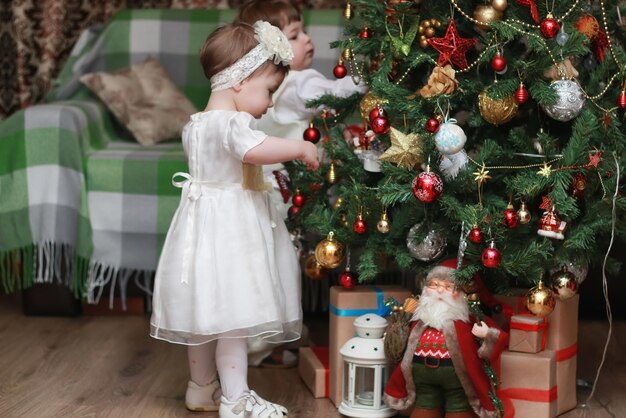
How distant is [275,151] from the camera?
2.06 m

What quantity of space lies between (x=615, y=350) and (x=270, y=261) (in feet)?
3.78

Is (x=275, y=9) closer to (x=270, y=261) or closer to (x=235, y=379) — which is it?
(x=270, y=261)

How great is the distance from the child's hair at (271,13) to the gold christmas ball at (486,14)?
712 millimetres

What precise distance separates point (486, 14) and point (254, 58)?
51 cm

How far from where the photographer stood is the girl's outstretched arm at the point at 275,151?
2.05m

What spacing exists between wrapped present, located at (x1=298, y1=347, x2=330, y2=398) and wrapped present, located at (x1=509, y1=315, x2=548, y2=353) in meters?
0.47

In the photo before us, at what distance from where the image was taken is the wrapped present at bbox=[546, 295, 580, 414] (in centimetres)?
219

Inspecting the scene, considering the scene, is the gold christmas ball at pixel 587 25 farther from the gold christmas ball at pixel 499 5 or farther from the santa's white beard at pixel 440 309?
the santa's white beard at pixel 440 309

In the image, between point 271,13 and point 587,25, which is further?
point 271,13

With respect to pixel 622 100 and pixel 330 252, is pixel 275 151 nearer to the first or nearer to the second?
pixel 330 252

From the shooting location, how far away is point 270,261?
2.17 meters

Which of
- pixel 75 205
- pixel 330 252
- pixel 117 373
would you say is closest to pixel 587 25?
pixel 330 252

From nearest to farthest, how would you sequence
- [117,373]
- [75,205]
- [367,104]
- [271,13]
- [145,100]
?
[367,104], [117,373], [271,13], [75,205], [145,100]

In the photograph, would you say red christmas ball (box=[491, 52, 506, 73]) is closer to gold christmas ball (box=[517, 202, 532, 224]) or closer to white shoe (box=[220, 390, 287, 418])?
gold christmas ball (box=[517, 202, 532, 224])
